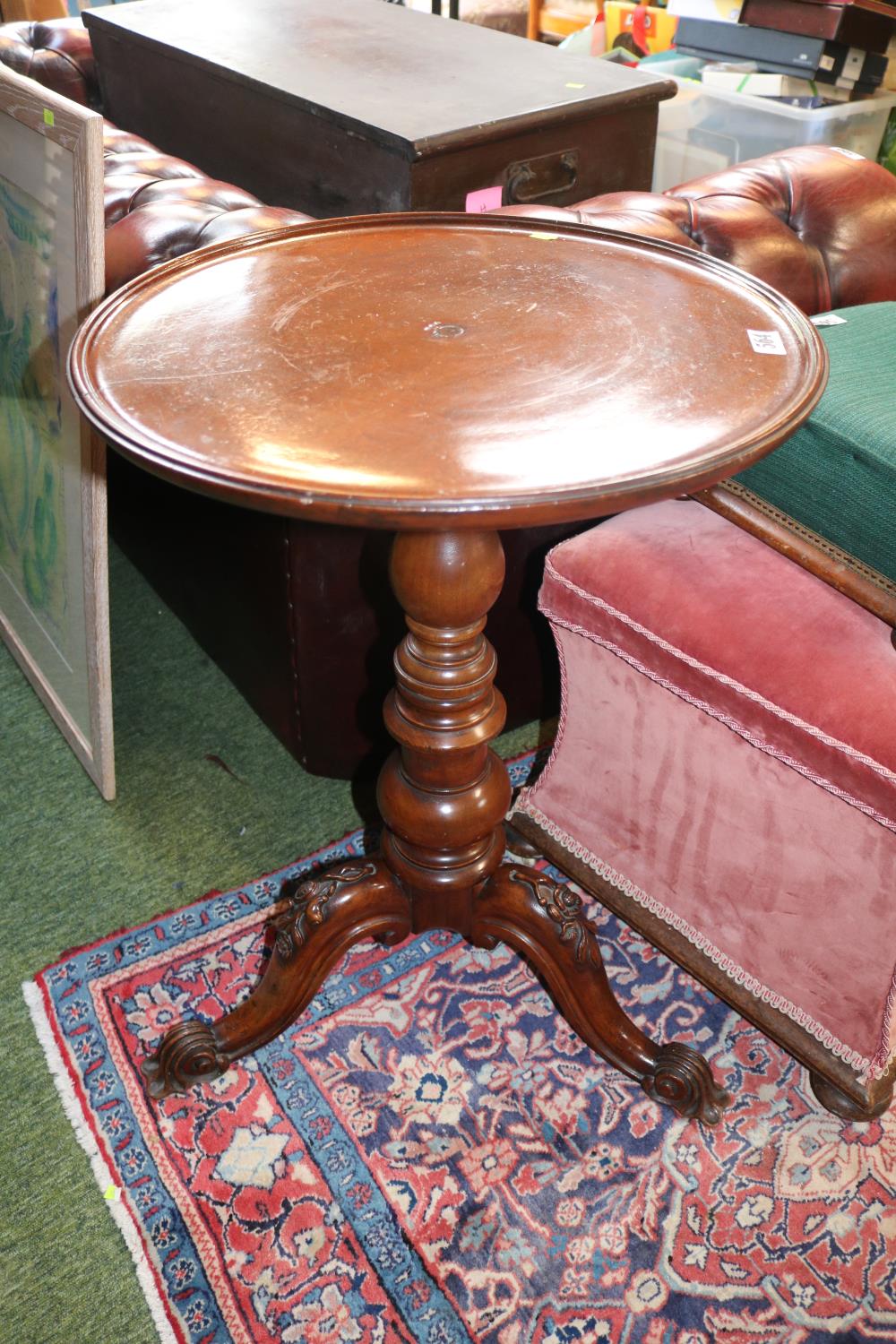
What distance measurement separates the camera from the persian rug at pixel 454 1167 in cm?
115

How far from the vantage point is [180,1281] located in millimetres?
1163

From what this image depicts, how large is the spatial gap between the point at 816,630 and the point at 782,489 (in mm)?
183

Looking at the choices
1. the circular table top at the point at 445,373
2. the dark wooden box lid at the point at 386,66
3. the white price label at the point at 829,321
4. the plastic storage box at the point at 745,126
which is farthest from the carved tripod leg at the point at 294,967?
the plastic storage box at the point at 745,126

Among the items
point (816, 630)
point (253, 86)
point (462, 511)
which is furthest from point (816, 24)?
point (462, 511)

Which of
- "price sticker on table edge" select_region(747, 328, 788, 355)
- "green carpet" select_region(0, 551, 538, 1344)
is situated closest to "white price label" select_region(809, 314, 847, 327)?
"price sticker on table edge" select_region(747, 328, 788, 355)

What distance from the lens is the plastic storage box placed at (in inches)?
111

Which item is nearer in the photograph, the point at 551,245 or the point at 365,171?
the point at 551,245

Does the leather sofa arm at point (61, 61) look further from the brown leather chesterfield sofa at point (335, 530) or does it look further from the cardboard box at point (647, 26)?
the cardboard box at point (647, 26)

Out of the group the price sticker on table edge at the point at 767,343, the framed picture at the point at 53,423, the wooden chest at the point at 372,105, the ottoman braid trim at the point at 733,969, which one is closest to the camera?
the price sticker on table edge at the point at 767,343

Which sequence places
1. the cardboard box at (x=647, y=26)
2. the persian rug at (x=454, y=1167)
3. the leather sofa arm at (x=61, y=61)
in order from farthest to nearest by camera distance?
the cardboard box at (x=647, y=26) → the leather sofa arm at (x=61, y=61) → the persian rug at (x=454, y=1167)

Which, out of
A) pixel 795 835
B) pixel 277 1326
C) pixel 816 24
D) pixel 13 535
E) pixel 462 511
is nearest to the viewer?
pixel 462 511

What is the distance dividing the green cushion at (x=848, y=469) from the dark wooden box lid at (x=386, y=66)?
39.8 inches

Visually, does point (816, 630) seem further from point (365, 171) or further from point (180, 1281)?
point (365, 171)

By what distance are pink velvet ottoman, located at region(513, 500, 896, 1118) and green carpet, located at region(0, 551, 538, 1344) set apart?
474 millimetres
